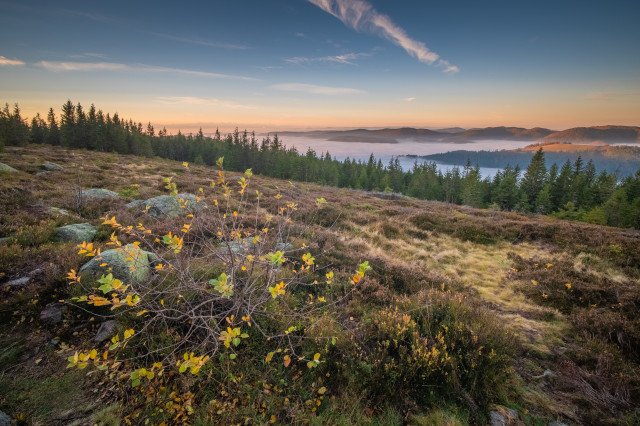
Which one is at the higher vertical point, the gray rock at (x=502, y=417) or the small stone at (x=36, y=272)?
the small stone at (x=36, y=272)

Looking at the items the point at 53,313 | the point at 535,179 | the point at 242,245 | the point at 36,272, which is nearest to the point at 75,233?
the point at 36,272

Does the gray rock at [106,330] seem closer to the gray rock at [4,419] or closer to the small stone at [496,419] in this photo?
the gray rock at [4,419]

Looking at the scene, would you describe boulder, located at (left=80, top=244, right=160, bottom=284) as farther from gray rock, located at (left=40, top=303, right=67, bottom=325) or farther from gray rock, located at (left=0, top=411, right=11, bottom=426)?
gray rock, located at (left=0, top=411, right=11, bottom=426)

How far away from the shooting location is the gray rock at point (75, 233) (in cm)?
649

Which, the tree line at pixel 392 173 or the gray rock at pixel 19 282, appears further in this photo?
the tree line at pixel 392 173

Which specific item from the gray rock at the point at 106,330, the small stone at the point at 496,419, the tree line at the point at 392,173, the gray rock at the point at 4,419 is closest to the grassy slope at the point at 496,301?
the gray rock at the point at 4,419

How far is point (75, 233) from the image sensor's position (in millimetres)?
6613

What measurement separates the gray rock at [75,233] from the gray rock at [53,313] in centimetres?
315

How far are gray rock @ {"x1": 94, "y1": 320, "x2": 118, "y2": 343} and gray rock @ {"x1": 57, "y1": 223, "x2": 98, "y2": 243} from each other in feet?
13.4

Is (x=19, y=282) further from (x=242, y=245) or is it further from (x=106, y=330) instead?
(x=242, y=245)

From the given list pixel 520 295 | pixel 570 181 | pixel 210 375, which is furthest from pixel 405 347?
pixel 570 181

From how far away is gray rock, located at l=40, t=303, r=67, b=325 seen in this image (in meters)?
3.86

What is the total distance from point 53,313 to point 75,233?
3696 mm

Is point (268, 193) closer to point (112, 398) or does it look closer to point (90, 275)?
point (90, 275)
